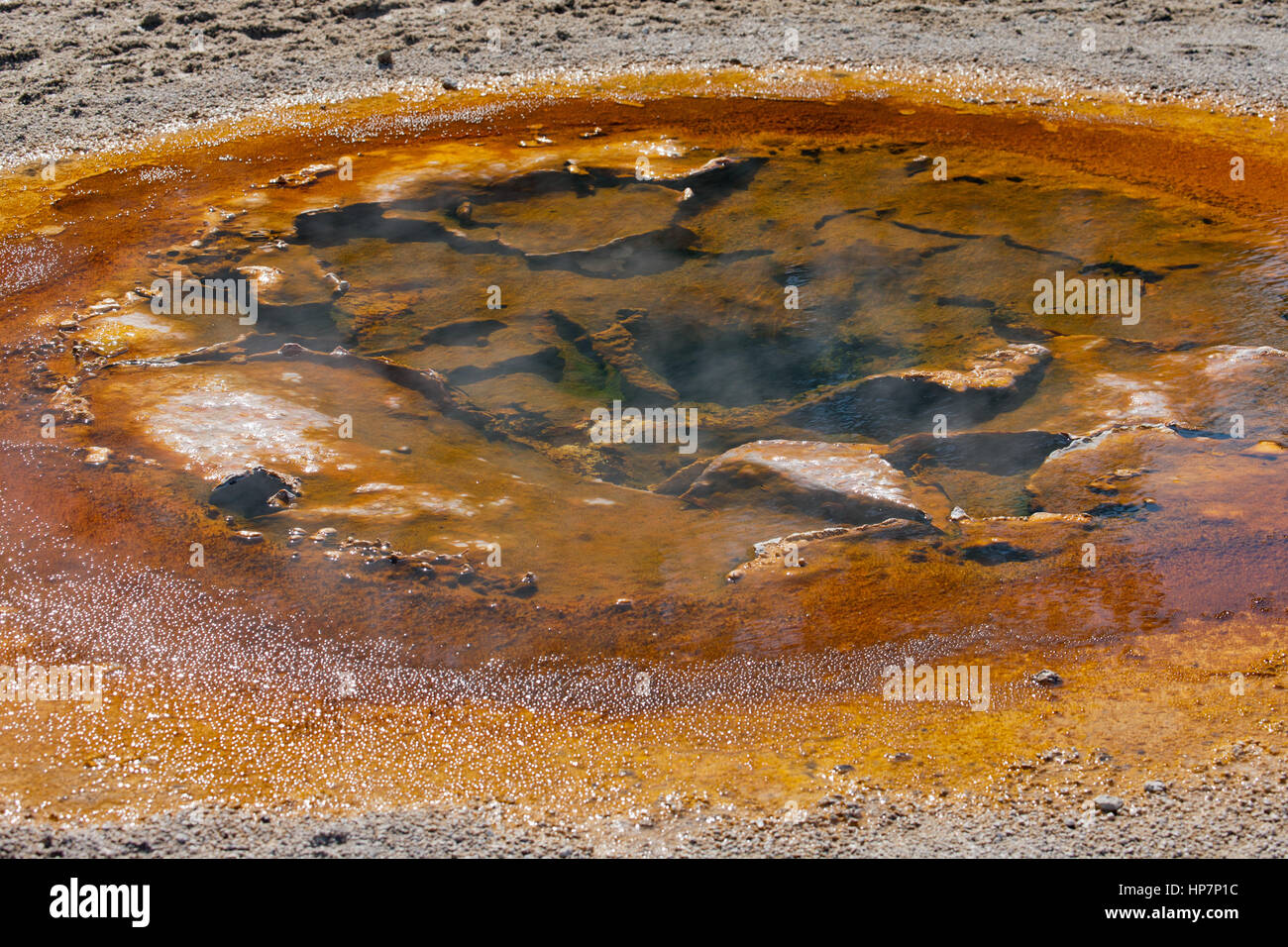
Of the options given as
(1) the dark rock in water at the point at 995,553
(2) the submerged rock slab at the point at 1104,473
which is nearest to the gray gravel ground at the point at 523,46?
(2) the submerged rock slab at the point at 1104,473

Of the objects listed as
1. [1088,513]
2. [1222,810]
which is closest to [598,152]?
[1088,513]

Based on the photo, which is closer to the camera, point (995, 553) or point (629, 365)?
point (995, 553)

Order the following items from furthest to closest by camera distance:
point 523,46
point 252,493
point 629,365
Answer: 1. point 523,46
2. point 629,365
3. point 252,493

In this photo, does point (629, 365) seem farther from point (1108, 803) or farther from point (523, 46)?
point (523, 46)

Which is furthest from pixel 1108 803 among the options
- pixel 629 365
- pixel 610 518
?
pixel 629 365

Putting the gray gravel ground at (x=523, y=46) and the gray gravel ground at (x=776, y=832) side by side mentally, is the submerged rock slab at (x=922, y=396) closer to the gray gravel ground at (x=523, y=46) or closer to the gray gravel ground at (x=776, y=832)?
the gray gravel ground at (x=776, y=832)

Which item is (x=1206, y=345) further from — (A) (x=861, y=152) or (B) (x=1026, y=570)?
(A) (x=861, y=152)
